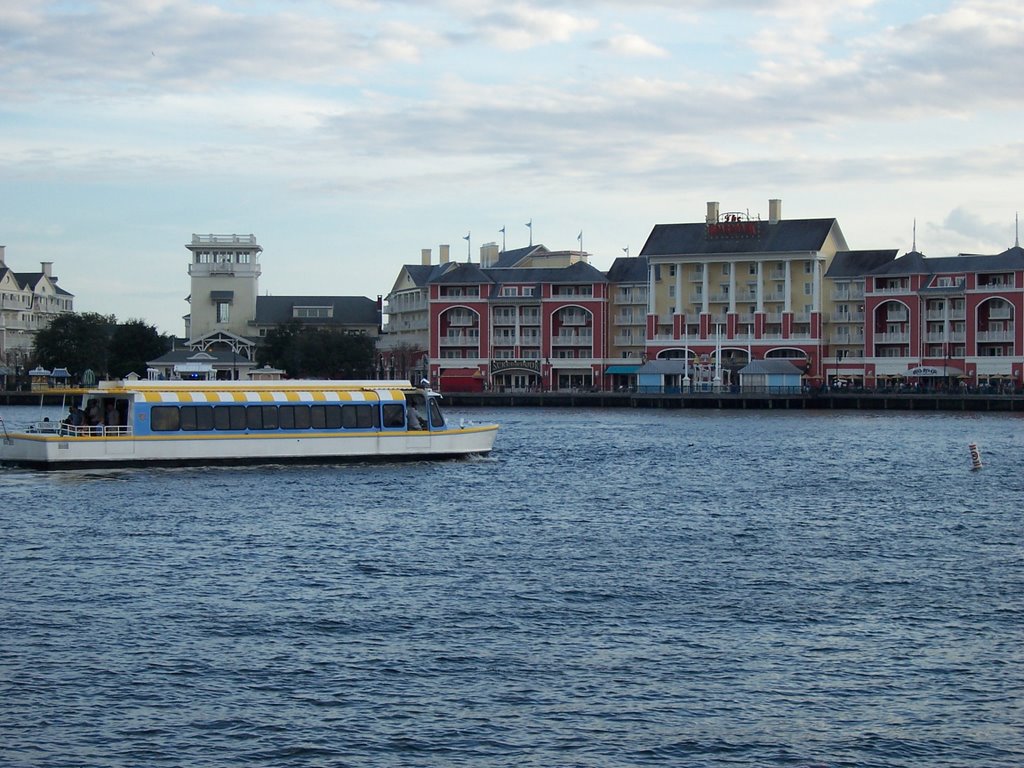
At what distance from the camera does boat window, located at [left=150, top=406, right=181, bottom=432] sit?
4738cm

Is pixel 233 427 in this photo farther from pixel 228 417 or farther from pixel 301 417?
pixel 301 417

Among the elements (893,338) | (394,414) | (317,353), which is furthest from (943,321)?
(394,414)

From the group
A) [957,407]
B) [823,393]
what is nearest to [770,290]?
[823,393]

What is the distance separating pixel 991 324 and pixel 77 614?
102 meters

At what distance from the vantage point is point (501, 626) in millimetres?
23688

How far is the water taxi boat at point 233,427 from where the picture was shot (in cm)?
4653

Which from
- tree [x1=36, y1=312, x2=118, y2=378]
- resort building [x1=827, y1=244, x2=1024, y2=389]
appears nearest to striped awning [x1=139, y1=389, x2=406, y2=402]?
resort building [x1=827, y1=244, x2=1024, y2=389]

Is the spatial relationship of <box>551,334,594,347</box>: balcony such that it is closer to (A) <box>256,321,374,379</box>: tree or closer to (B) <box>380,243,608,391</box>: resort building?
(B) <box>380,243,608,391</box>: resort building

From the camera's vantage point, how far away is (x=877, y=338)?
11981 cm

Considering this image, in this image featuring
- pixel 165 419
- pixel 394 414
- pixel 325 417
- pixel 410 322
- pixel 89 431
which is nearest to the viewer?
pixel 89 431

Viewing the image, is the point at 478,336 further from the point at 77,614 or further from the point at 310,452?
the point at 77,614

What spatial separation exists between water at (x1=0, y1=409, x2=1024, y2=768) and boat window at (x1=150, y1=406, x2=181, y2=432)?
286 cm

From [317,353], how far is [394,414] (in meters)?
77.3

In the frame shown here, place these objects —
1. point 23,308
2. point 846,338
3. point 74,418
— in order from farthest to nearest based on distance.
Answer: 1. point 23,308
2. point 846,338
3. point 74,418
